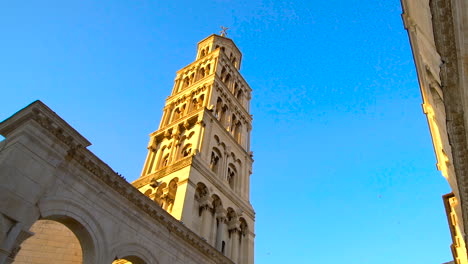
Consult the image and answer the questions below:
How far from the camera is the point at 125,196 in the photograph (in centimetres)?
1611

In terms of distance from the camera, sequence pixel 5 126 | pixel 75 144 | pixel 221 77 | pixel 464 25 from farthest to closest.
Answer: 1. pixel 221 77
2. pixel 75 144
3. pixel 5 126
4. pixel 464 25

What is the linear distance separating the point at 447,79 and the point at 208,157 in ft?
67.3

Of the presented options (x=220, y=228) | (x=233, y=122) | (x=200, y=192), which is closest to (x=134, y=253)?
(x=200, y=192)

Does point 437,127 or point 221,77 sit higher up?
point 221,77

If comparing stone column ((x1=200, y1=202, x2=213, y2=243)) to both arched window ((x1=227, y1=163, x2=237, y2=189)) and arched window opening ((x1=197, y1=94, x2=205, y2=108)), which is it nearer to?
arched window ((x1=227, y1=163, x2=237, y2=189))

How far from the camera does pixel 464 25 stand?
802 cm

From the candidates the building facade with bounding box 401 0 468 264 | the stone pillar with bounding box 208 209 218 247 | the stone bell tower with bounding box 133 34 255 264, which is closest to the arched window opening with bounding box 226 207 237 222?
the stone bell tower with bounding box 133 34 255 264

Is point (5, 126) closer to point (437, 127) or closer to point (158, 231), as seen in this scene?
point (158, 231)

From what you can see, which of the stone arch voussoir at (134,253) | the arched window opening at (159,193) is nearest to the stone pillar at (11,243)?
the stone arch voussoir at (134,253)

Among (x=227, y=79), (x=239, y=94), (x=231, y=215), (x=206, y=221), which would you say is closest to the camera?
(x=206, y=221)

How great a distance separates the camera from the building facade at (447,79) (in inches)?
333

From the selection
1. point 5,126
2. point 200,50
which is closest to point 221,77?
point 200,50

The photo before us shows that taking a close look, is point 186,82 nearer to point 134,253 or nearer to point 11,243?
point 134,253

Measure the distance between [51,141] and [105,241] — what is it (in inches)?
173
